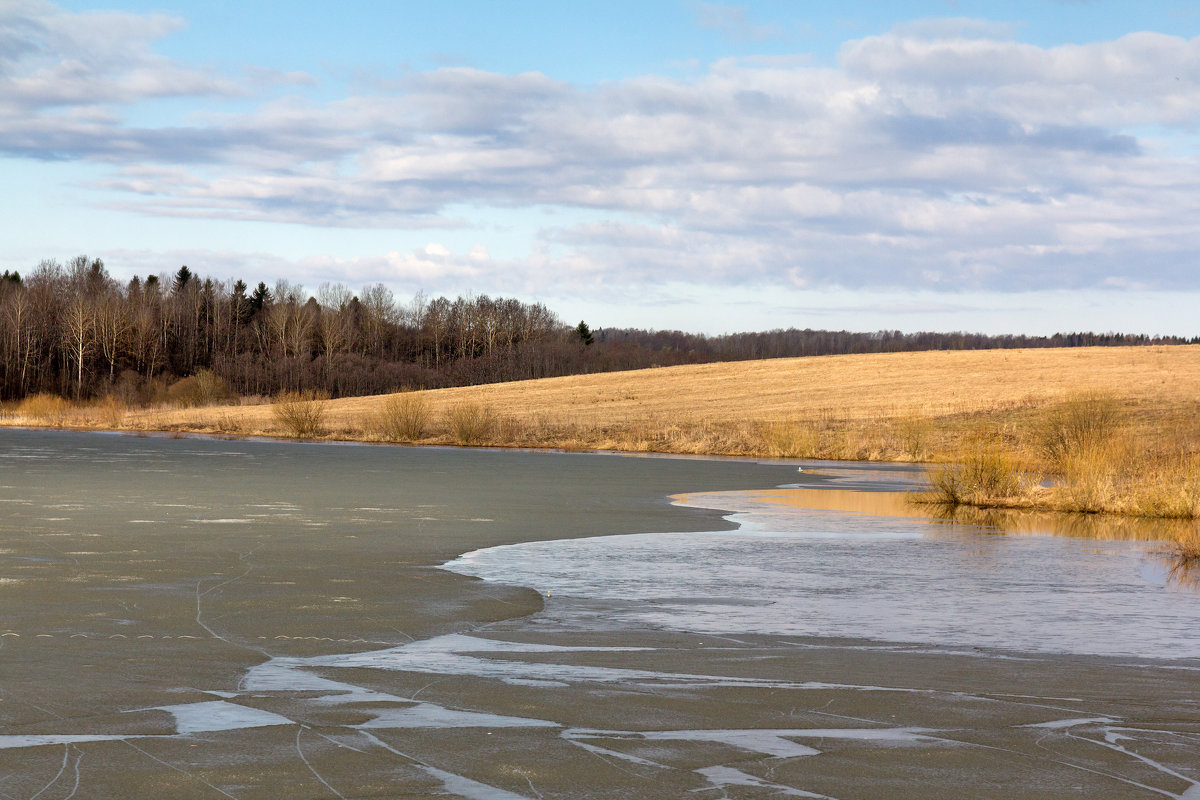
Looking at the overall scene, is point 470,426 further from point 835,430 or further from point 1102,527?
point 1102,527

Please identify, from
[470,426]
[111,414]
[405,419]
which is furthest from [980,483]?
[111,414]

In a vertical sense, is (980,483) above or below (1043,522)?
above

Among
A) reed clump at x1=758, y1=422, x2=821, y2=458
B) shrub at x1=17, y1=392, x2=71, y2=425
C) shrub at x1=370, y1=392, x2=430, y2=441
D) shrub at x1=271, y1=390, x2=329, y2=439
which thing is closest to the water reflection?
reed clump at x1=758, y1=422, x2=821, y2=458

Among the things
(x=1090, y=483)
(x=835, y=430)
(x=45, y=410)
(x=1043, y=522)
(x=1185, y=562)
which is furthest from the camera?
(x=45, y=410)

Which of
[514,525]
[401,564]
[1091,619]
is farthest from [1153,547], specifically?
[401,564]

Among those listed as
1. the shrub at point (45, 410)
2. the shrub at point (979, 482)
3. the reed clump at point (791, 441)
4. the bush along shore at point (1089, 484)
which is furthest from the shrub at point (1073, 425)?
the shrub at point (45, 410)

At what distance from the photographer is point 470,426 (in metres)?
48.1

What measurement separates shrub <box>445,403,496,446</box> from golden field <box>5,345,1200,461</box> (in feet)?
0.20

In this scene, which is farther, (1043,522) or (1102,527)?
(1043,522)

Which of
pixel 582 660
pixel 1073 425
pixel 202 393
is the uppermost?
pixel 202 393

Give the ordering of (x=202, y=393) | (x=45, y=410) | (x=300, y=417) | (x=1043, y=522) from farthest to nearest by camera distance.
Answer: (x=202, y=393) < (x=45, y=410) < (x=300, y=417) < (x=1043, y=522)

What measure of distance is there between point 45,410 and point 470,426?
32.9 m

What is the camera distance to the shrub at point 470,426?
1889 inches

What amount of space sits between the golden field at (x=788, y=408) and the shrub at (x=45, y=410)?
20.2 inches
